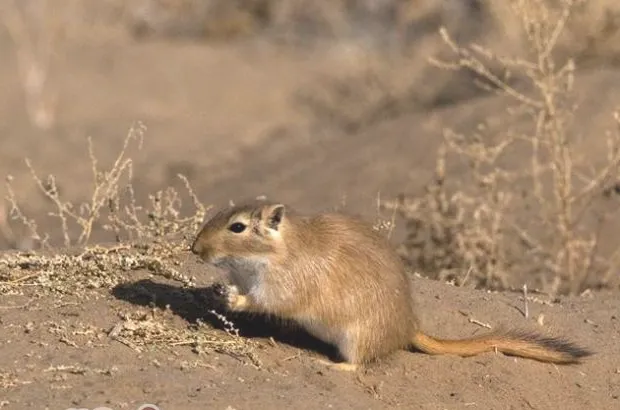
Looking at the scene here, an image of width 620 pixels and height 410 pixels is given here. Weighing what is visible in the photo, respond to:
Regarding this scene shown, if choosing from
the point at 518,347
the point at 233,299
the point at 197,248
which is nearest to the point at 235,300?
the point at 233,299

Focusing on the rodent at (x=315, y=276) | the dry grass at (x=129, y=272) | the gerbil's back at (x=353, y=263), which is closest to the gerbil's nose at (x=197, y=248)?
the rodent at (x=315, y=276)

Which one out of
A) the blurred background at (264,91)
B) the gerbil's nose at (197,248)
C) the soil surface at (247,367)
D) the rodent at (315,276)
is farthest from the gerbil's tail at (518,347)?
the blurred background at (264,91)

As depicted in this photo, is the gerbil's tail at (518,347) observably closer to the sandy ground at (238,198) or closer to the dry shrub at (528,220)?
the sandy ground at (238,198)

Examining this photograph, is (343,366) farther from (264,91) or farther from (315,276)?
(264,91)

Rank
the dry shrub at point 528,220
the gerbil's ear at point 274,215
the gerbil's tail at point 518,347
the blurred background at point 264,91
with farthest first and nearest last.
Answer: the blurred background at point 264,91
the dry shrub at point 528,220
the gerbil's tail at point 518,347
the gerbil's ear at point 274,215

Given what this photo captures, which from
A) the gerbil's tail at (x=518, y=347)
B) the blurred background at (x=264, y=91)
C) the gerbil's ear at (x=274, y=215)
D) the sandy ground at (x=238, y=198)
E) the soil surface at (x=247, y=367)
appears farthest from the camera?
the blurred background at (x=264, y=91)

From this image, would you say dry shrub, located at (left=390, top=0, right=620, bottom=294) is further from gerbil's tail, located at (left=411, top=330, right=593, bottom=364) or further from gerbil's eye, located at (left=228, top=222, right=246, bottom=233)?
gerbil's eye, located at (left=228, top=222, right=246, bottom=233)

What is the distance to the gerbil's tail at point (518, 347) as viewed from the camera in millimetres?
5688

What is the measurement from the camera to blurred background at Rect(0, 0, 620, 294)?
38.8 ft

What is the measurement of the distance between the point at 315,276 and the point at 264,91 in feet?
37.9

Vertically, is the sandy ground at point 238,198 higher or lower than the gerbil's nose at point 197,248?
lower

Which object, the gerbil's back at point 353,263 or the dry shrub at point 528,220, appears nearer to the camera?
the gerbil's back at point 353,263

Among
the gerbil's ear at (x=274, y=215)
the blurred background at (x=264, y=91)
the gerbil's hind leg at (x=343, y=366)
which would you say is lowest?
the blurred background at (x=264, y=91)

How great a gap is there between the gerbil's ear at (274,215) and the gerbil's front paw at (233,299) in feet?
0.93
